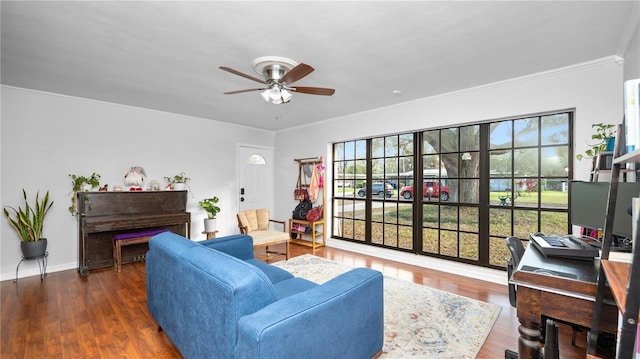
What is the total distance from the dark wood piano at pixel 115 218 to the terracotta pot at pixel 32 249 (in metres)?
0.40

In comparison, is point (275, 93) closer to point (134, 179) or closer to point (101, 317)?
point (101, 317)

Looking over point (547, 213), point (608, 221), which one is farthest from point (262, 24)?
point (547, 213)

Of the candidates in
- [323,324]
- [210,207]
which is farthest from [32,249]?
[323,324]

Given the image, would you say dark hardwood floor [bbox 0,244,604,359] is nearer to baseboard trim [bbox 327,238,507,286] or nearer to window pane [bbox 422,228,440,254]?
baseboard trim [bbox 327,238,507,286]

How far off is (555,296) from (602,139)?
7.53 ft

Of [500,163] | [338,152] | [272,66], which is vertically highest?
[272,66]

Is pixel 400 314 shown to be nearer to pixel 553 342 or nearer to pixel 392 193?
pixel 553 342

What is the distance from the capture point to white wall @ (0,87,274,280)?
11.5ft

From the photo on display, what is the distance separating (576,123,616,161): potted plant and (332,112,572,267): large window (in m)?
Answer: 0.38

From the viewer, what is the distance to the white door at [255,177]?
580 centimetres

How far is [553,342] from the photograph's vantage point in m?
1.55

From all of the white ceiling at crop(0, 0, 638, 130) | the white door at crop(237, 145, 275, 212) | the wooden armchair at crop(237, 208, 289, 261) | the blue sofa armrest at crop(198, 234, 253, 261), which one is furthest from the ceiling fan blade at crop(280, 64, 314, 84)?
the white door at crop(237, 145, 275, 212)

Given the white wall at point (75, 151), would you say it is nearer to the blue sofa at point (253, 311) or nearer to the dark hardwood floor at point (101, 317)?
the dark hardwood floor at point (101, 317)

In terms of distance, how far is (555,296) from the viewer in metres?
1.29
